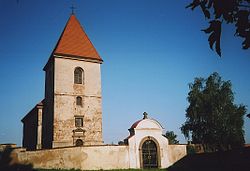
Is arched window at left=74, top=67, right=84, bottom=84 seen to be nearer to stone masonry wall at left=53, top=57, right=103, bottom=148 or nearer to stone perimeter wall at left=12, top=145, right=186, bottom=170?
stone masonry wall at left=53, top=57, right=103, bottom=148

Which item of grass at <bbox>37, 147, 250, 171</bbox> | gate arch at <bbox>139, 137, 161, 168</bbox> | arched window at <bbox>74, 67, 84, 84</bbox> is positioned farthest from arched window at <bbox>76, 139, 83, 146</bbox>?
grass at <bbox>37, 147, 250, 171</bbox>

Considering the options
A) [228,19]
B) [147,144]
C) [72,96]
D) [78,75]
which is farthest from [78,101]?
[228,19]

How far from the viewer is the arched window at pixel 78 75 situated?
26344 mm

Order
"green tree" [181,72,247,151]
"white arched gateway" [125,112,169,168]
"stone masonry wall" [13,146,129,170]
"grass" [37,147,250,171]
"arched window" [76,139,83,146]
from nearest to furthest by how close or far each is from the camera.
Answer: "grass" [37,147,250,171] < "stone masonry wall" [13,146,129,170] < "white arched gateway" [125,112,169,168] < "arched window" [76,139,83,146] < "green tree" [181,72,247,151]

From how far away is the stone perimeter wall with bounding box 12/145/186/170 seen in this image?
760 inches

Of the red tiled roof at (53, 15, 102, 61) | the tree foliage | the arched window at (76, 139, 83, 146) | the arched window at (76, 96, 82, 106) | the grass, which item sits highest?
the red tiled roof at (53, 15, 102, 61)

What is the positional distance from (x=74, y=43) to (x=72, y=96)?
6325 mm

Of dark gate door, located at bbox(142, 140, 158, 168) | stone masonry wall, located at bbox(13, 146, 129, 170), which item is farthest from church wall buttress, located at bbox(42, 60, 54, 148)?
dark gate door, located at bbox(142, 140, 158, 168)

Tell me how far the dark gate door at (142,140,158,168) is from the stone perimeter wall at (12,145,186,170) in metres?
1.44

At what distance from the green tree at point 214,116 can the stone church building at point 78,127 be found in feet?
38.7

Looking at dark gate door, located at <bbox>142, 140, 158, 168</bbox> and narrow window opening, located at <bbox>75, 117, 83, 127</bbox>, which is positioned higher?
narrow window opening, located at <bbox>75, 117, 83, 127</bbox>

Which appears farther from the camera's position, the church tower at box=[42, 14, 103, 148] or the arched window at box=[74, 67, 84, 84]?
the arched window at box=[74, 67, 84, 84]

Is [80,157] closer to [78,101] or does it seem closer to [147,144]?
[147,144]

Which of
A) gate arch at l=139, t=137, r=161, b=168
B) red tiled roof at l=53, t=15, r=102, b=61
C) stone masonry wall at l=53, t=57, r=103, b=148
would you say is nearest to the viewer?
gate arch at l=139, t=137, r=161, b=168
